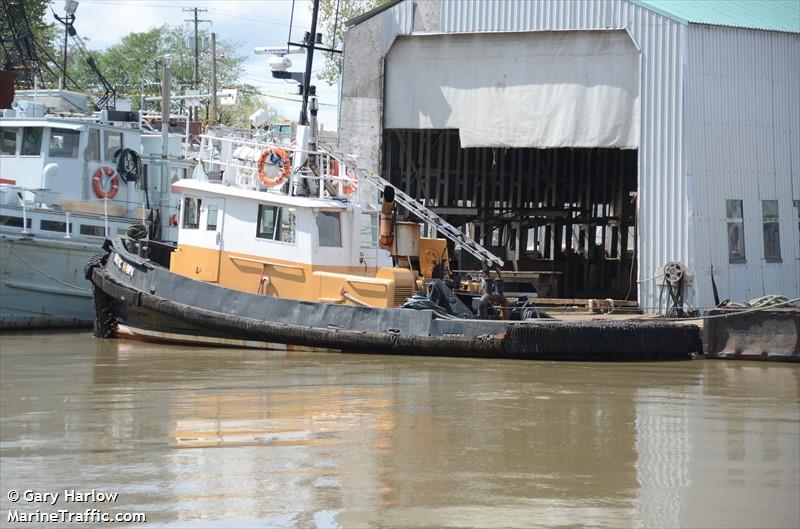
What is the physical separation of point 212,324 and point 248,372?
2.45 metres

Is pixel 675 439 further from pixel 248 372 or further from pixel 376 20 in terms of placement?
pixel 376 20

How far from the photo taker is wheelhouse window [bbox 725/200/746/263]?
17922mm

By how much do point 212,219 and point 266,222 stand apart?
923mm

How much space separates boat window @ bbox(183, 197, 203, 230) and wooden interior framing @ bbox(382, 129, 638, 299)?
5.23m

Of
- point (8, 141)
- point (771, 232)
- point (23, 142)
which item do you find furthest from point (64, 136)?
point (771, 232)

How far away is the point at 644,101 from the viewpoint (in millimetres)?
17781

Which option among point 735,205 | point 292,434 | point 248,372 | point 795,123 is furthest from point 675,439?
point 795,123

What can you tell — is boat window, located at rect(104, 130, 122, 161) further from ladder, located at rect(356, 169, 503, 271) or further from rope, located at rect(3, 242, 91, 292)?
ladder, located at rect(356, 169, 503, 271)

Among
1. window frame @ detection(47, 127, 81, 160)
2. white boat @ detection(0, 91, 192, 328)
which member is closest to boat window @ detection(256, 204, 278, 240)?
white boat @ detection(0, 91, 192, 328)

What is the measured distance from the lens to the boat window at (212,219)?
52.8ft

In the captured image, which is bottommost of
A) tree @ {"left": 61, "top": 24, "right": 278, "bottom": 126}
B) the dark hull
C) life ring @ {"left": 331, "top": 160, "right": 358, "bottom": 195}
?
the dark hull

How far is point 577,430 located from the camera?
31.8ft

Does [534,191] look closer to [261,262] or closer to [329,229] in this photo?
[329,229]

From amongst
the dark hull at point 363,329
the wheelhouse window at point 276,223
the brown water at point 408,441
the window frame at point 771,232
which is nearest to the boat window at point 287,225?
the wheelhouse window at point 276,223
